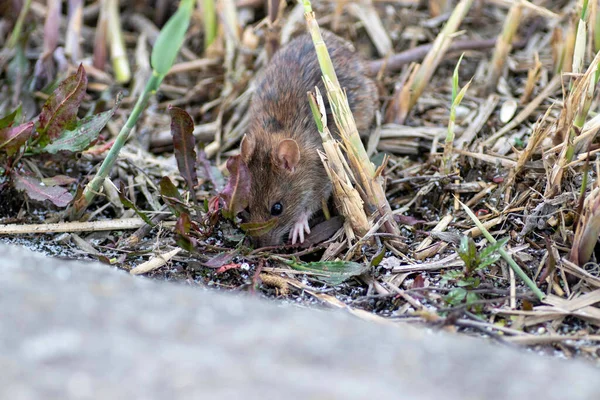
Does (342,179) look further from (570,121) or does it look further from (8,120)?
(8,120)

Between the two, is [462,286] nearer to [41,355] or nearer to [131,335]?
[131,335]

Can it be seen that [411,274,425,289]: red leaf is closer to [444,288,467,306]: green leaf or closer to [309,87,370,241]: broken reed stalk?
[444,288,467,306]: green leaf

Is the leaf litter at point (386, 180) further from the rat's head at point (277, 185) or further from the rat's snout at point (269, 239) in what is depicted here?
the rat's head at point (277, 185)

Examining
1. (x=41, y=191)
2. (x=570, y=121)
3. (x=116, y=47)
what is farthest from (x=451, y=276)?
(x=116, y=47)

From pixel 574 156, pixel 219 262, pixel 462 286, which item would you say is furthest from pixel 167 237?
pixel 574 156

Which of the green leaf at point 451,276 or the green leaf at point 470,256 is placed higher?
the green leaf at point 470,256

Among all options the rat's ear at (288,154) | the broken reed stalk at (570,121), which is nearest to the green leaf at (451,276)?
the broken reed stalk at (570,121)
